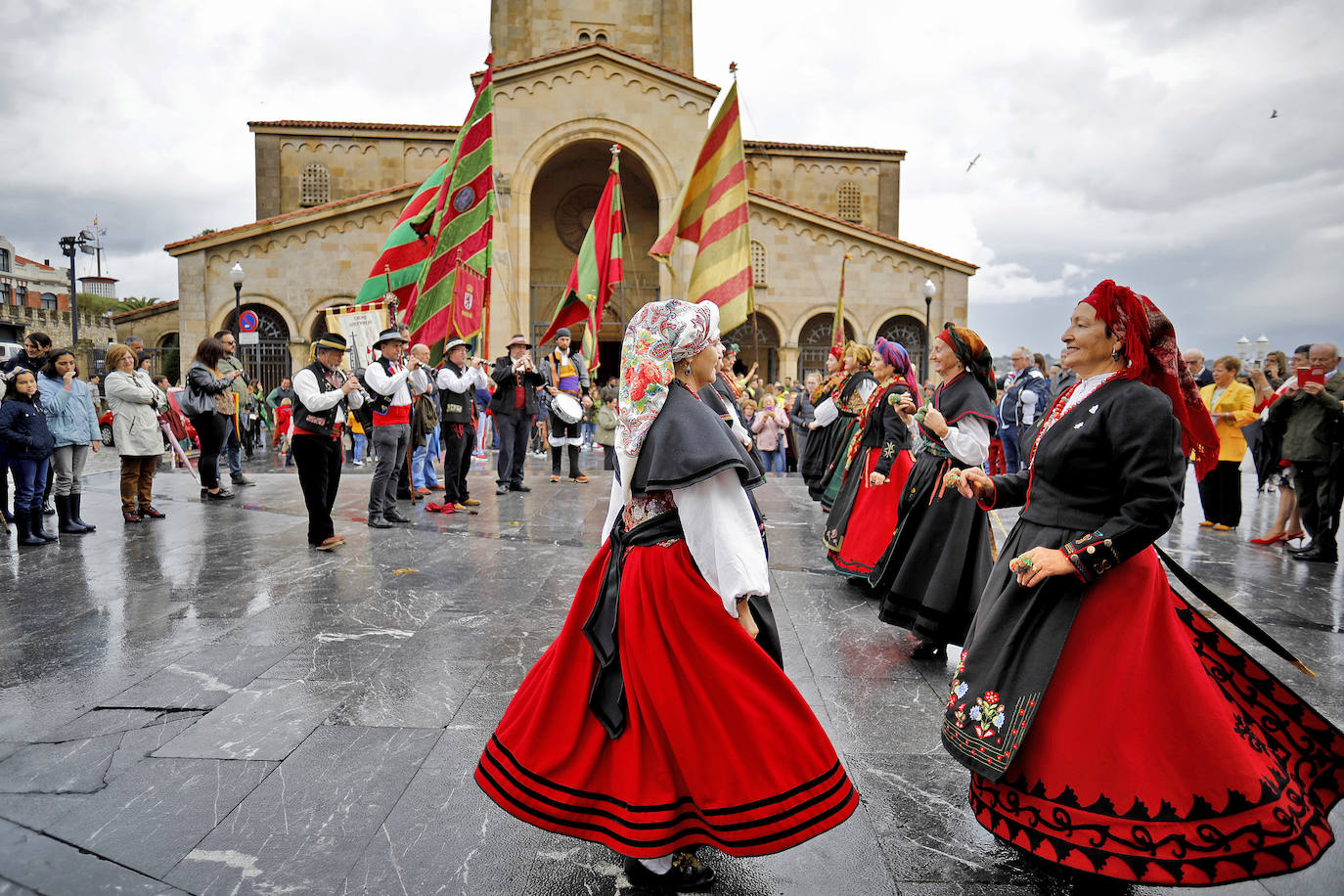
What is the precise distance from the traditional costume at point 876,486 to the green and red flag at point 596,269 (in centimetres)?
739

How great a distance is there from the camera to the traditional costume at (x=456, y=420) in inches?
384

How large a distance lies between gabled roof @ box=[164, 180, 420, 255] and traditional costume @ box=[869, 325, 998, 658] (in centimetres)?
2089

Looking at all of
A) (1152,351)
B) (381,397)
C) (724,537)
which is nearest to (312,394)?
(381,397)

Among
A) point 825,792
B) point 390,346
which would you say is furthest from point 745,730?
point 390,346

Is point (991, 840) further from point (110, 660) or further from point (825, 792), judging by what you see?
point (110, 660)

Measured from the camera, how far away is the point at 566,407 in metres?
11.9

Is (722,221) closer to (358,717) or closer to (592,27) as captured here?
(358,717)

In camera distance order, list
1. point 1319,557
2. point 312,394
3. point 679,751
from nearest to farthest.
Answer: point 679,751
point 312,394
point 1319,557

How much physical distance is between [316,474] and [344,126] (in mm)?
25168

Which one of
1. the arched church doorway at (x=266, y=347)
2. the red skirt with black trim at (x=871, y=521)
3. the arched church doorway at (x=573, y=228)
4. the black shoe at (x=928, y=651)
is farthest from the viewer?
the arched church doorway at (x=573, y=228)

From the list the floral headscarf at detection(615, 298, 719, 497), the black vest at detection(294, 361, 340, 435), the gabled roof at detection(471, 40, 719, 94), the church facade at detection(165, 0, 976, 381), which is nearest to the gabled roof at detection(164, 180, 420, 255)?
the church facade at detection(165, 0, 976, 381)

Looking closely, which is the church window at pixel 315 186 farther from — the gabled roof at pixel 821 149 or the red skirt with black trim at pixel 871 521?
the red skirt with black trim at pixel 871 521

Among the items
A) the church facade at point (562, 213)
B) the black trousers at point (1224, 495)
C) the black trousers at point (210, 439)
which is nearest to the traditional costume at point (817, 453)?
the black trousers at point (1224, 495)

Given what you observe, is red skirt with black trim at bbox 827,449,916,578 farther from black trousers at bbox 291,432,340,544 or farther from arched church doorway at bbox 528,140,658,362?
arched church doorway at bbox 528,140,658,362
